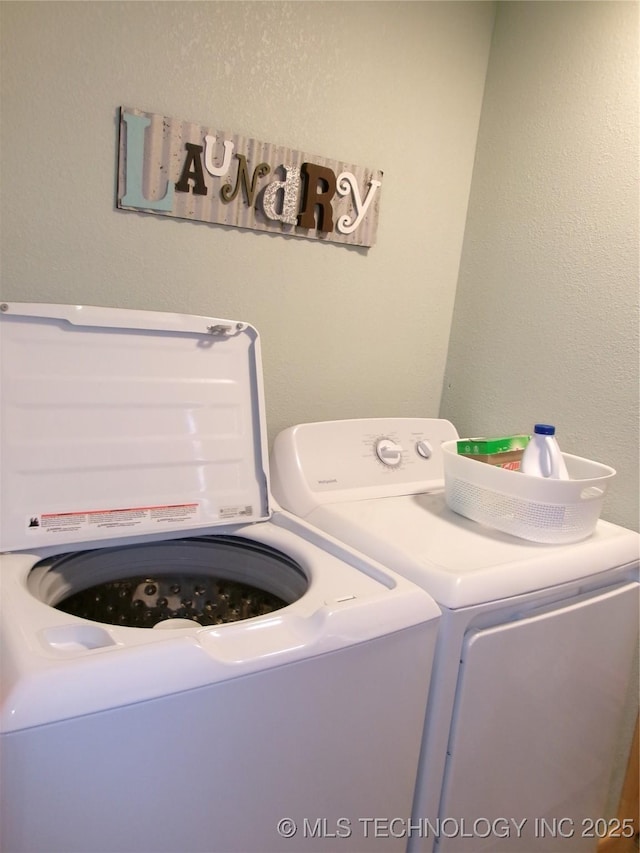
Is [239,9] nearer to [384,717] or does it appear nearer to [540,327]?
[540,327]

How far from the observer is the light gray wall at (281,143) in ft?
4.15

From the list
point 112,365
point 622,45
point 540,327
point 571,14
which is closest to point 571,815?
point 540,327

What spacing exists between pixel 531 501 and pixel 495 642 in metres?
0.30

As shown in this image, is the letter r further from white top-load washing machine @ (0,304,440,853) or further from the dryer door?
the dryer door

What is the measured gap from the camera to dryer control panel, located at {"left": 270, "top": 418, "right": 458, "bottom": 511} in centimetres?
148

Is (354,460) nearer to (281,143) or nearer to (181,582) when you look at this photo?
(181,582)

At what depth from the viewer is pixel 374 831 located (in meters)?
1.07

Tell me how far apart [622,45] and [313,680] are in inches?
65.1

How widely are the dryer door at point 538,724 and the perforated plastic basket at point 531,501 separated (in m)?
0.16

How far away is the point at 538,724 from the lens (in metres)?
1.27

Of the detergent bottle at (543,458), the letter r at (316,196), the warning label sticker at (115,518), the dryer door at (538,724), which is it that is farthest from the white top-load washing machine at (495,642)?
the letter r at (316,196)

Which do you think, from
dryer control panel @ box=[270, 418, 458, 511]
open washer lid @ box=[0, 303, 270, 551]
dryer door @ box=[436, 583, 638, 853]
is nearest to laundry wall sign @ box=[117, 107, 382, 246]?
open washer lid @ box=[0, 303, 270, 551]

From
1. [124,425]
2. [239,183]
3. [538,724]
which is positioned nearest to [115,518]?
[124,425]

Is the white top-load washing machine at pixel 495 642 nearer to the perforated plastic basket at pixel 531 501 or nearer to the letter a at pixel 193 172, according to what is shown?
the perforated plastic basket at pixel 531 501
